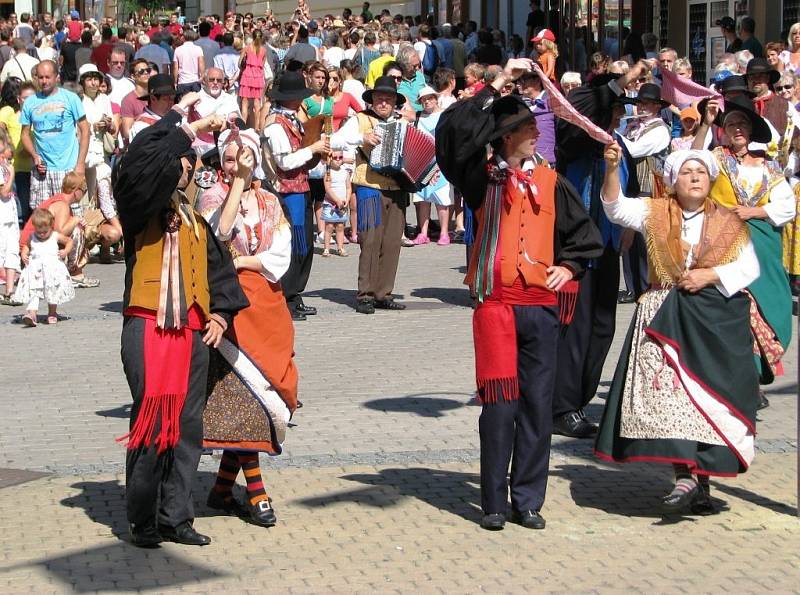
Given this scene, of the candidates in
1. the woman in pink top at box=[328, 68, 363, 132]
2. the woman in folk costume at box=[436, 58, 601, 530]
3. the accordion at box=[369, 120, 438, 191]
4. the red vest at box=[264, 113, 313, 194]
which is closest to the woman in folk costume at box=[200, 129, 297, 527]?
the woman in folk costume at box=[436, 58, 601, 530]

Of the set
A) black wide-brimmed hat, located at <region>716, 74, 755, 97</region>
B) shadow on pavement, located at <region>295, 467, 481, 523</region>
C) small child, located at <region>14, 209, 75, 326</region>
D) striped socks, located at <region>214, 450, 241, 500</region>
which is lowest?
shadow on pavement, located at <region>295, 467, 481, 523</region>

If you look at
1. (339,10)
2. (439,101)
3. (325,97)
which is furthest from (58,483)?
(339,10)

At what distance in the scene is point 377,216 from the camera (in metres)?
12.4

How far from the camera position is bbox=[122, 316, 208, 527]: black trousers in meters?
6.00

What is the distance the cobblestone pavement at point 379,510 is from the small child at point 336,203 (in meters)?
4.96

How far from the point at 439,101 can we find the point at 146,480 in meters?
11.1

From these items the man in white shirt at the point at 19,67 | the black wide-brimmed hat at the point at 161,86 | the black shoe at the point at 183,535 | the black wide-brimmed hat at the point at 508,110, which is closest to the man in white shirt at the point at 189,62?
the man in white shirt at the point at 19,67

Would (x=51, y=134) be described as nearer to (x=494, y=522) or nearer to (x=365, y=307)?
(x=365, y=307)

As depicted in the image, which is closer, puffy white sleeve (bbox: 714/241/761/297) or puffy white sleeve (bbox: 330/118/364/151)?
puffy white sleeve (bbox: 714/241/761/297)

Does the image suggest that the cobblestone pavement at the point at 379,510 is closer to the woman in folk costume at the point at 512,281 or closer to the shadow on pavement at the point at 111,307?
the woman in folk costume at the point at 512,281

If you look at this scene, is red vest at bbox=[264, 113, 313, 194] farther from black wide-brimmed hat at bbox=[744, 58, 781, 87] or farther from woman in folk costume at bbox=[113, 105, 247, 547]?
woman in folk costume at bbox=[113, 105, 247, 547]

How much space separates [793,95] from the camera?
43.5 ft

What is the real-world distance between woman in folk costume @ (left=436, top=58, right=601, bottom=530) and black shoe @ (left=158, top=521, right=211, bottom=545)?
3.95 ft

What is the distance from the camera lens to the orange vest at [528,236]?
20.9ft
